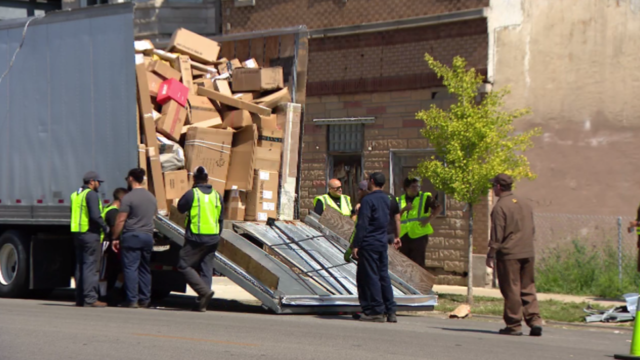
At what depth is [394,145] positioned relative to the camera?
1923cm

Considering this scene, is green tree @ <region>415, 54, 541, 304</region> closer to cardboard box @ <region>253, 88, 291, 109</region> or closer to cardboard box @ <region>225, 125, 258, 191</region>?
cardboard box @ <region>253, 88, 291, 109</region>

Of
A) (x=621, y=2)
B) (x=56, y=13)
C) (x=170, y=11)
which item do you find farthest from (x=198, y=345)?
(x=170, y=11)

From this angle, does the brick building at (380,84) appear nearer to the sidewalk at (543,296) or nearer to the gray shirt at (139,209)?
the sidewalk at (543,296)

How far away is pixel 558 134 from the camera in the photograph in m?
17.7

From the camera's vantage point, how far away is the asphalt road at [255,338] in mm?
8211

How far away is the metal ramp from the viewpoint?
11.9 meters

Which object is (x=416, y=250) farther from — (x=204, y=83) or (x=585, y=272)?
(x=204, y=83)

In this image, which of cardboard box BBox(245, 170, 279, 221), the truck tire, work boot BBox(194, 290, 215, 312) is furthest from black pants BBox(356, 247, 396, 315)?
the truck tire

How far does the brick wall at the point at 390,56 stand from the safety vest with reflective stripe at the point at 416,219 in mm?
4148

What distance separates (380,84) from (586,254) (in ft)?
16.4

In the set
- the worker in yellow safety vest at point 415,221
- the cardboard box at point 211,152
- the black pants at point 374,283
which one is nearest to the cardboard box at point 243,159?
the cardboard box at point 211,152

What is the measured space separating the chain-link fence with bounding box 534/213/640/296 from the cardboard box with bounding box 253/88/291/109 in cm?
565

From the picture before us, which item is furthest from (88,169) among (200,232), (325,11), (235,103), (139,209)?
(325,11)

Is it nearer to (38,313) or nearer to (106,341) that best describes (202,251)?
(38,313)
